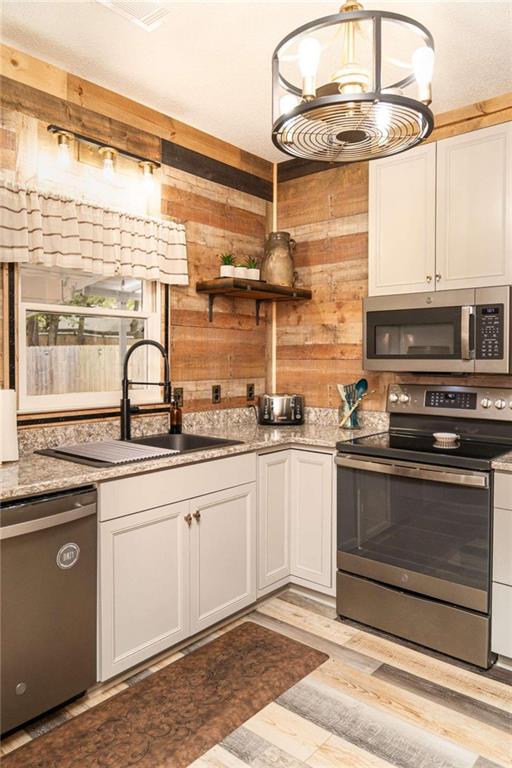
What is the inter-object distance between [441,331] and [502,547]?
1.04 m

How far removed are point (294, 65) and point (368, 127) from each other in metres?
1.10

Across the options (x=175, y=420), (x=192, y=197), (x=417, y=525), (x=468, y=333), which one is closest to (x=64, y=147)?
(x=192, y=197)

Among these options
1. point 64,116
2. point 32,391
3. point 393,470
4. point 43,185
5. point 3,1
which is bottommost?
point 393,470

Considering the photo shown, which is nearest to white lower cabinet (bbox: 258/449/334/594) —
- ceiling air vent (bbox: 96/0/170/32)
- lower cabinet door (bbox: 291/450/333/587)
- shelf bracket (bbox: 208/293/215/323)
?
lower cabinet door (bbox: 291/450/333/587)

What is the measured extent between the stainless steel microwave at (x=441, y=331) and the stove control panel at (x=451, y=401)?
22 cm

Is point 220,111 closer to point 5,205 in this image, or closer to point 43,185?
point 43,185

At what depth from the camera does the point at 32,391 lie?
2.46 m

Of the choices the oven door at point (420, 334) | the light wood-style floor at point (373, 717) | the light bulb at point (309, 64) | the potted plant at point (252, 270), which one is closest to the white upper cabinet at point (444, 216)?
the oven door at point (420, 334)

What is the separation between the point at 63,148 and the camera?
98.2 inches

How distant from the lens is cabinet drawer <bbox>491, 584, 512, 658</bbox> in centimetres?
221

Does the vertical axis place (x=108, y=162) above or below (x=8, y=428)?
above

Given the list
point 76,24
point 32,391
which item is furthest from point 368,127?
point 32,391

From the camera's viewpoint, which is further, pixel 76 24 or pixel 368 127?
pixel 76 24

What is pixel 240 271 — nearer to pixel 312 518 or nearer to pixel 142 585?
pixel 312 518
